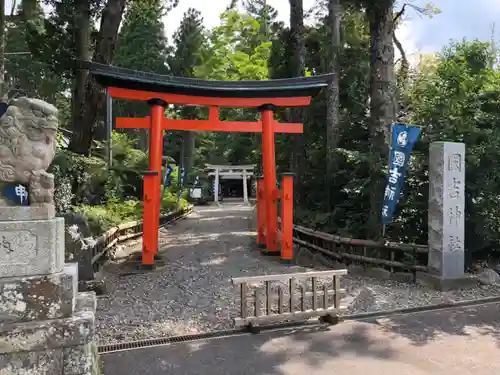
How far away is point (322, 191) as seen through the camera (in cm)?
1380

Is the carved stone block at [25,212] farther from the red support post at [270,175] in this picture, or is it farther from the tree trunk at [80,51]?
the tree trunk at [80,51]

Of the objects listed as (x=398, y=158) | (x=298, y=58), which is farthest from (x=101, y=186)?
(x=398, y=158)

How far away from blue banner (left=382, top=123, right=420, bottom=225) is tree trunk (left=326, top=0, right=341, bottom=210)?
4494mm

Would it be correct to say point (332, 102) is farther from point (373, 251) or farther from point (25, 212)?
point (25, 212)

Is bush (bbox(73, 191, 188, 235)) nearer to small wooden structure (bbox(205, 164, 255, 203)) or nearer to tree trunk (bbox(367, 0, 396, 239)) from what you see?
tree trunk (bbox(367, 0, 396, 239))

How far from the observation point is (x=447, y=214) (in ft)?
23.9

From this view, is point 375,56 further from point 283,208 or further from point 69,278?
point 69,278

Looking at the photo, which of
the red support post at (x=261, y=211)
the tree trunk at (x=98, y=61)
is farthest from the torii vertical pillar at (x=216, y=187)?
the red support post at (x=261, y=211)

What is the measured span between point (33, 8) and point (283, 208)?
9.63 metres

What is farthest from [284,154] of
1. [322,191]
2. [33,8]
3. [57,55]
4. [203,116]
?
[203,116]

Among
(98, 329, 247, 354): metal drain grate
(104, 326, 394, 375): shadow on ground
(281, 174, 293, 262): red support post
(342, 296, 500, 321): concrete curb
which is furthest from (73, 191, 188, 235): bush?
(342, 296, 500, 321): concrete curb

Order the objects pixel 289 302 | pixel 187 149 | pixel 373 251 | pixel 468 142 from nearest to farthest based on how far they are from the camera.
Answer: pixel 289 302
pixel 468 142
pixel 373 251
pixel 187 149

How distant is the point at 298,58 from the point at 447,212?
28.2 ft

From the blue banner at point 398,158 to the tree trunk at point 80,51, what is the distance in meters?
9.19
